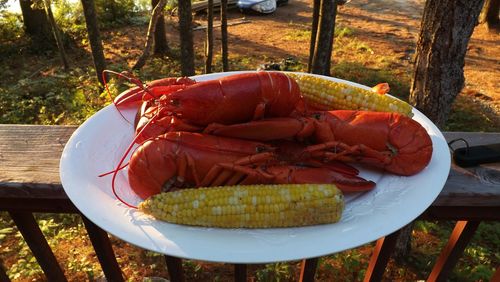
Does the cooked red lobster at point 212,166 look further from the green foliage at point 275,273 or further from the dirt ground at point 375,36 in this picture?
the dirt ground at point 375,36

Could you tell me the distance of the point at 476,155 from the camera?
1.53 metres

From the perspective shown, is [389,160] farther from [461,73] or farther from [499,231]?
[499,231]

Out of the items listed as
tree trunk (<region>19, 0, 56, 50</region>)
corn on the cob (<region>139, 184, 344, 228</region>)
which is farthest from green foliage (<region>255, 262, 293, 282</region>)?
tree trunk (<region>19, 0, 56, 50</region>)

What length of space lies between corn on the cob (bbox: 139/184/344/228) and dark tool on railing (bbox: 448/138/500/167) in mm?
616

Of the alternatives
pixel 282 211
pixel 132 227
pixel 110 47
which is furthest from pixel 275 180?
pixel 110 47

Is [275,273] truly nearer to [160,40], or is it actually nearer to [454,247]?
[454,247]

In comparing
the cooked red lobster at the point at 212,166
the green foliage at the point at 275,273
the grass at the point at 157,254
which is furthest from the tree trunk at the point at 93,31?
the cooked red lobster at the point at 212,166

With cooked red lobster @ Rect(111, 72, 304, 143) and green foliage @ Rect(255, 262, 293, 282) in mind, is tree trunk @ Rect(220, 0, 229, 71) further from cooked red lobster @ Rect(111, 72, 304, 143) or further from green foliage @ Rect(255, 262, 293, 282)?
cooked red lobster @ Rect(111, 72, 304, 143)

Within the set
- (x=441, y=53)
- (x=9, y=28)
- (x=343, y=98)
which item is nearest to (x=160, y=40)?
(x=9, y=28)

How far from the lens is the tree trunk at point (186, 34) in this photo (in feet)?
14.7

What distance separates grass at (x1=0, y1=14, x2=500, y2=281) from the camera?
137 inches

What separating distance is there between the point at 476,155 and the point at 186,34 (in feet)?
13.1

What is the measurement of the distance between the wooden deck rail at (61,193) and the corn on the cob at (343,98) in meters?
0.28

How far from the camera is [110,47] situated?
1101 centimetres
